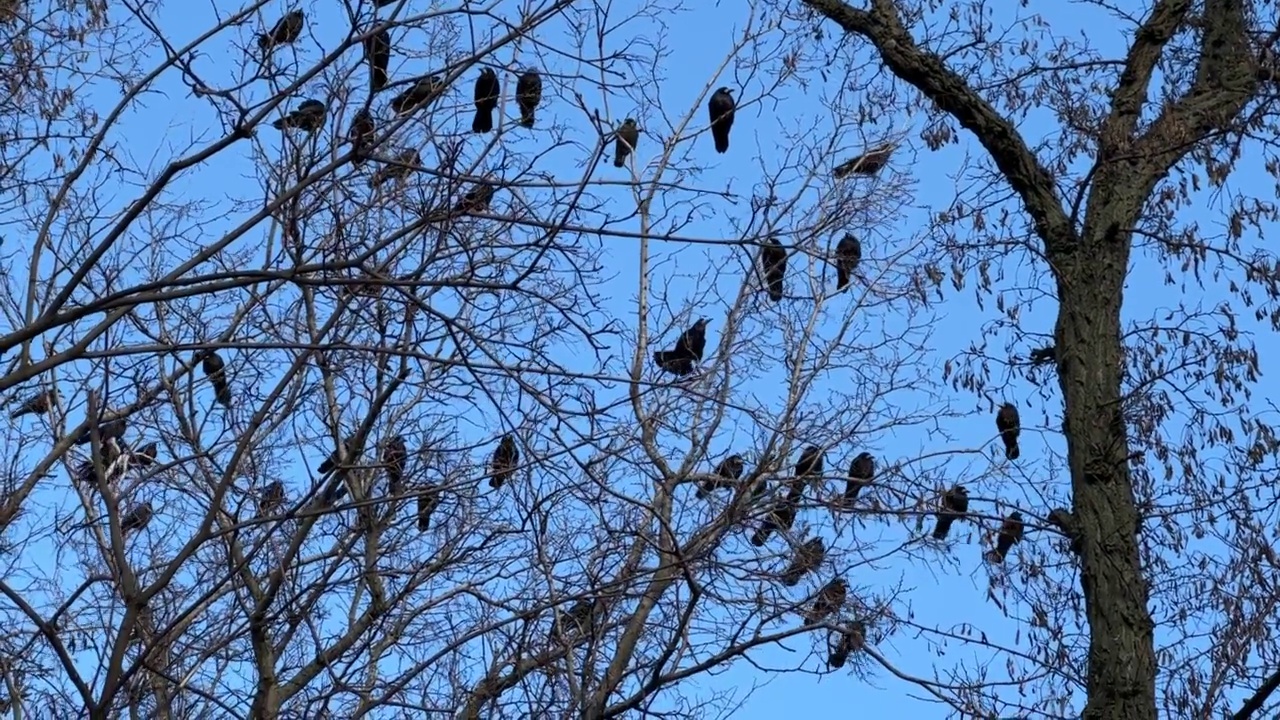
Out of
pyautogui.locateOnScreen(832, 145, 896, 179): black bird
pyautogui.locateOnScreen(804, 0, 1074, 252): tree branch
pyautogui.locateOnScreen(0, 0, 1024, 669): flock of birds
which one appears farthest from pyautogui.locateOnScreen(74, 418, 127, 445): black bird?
pyautogui.locateOnScreen(832, 145, 896, 179): black bird

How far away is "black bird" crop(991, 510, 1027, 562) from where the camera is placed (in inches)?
285

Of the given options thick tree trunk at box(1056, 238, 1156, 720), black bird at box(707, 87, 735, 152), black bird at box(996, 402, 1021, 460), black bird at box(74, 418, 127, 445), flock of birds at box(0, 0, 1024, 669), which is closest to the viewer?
flock of birds at box(0, 0, 1024, 669)

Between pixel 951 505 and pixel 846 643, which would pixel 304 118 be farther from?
pixel 951 505

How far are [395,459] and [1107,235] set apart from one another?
3.31 metres

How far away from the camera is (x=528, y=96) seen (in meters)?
6.12

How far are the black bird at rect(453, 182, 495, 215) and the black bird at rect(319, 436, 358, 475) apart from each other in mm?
1943

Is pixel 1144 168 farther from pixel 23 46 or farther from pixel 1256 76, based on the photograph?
pixel 23 46

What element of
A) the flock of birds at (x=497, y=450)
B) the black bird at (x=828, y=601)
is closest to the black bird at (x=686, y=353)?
the flock of birds at (x=497, y=450)

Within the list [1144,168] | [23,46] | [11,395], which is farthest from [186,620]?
[1144,168]

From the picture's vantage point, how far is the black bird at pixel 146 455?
301 inches

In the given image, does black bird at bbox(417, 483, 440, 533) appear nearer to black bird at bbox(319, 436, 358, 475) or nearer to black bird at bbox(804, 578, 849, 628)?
black bird at bbox(319, 436, 358, 475)

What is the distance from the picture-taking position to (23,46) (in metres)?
6.06

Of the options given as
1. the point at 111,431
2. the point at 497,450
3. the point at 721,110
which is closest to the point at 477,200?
the point at 497,450

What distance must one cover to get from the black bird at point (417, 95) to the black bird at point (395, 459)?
1869mm
